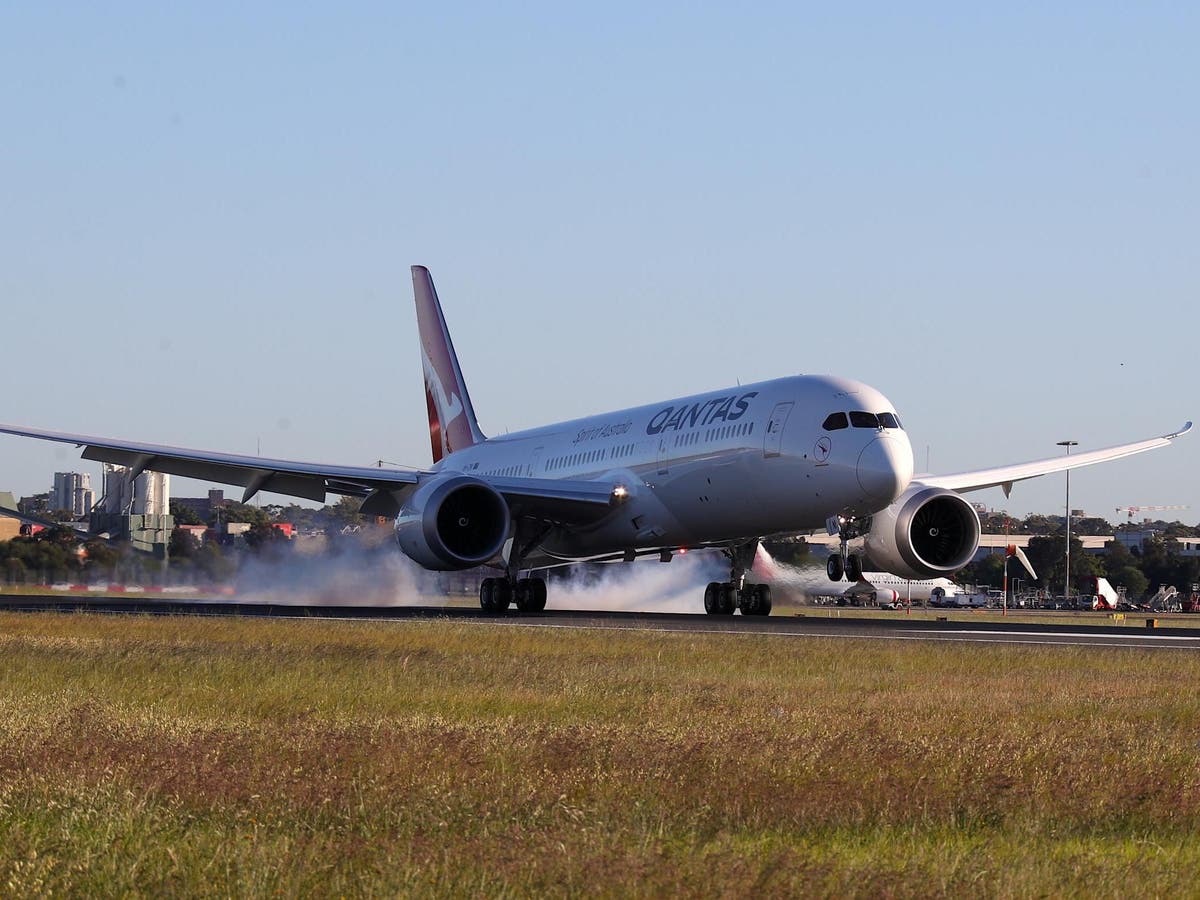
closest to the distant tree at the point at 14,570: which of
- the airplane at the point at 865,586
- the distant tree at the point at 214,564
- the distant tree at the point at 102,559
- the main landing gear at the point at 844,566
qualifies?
the distant tree at the point at 102,559

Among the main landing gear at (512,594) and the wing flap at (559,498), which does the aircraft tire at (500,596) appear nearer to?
the main landing gear at (512,594)

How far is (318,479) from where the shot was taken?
43.1 metres

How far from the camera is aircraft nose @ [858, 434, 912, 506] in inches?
1259

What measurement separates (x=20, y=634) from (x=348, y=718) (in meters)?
13.3

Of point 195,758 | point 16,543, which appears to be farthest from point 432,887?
point 16,543

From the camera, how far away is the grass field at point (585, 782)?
7.06 m

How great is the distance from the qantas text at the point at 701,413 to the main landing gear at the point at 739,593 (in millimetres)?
3309

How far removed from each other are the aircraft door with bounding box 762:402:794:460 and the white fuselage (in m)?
0.02

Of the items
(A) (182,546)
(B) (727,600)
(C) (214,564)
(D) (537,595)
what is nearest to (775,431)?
(B) (727,600)

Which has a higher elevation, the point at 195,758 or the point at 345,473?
the point at 345,473

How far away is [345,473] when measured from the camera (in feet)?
138

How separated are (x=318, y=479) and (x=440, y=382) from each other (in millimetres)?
9542

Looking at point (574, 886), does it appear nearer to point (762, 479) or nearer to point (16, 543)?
point (762, 479)

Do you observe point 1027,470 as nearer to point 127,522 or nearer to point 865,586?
point 127,522
